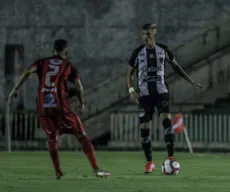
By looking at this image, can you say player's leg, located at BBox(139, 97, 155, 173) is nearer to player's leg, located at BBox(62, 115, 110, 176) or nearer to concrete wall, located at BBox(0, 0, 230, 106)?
player's leg, located at BBox(62, 115, 110, 176)

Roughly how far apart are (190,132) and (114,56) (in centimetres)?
560

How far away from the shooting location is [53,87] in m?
12.3

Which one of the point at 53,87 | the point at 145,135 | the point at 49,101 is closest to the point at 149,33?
the point at 145,135

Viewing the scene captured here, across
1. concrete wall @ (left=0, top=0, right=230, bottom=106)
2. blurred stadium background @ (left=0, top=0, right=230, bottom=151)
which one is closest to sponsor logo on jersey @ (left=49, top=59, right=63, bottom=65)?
blurred stadium background @ (left=0, top=0, right=230, bottom=151)

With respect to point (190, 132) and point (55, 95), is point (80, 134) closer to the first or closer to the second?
point (55, 95)

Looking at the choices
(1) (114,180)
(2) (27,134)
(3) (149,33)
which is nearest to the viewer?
(1) (114,180)

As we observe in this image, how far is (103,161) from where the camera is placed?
1884 cm

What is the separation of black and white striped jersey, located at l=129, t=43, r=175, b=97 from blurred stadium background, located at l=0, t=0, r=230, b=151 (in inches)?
504

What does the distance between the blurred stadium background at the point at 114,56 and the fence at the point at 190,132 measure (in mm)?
30

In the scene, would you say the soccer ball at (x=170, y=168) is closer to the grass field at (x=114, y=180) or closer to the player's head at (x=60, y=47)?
the grass field at (x=114, y=180)

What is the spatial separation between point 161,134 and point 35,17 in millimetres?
7433

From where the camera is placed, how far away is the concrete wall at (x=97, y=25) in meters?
31.1

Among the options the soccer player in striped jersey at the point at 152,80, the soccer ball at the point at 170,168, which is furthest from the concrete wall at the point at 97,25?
the soccer ball at the point at 170,168

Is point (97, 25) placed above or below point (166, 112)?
above
